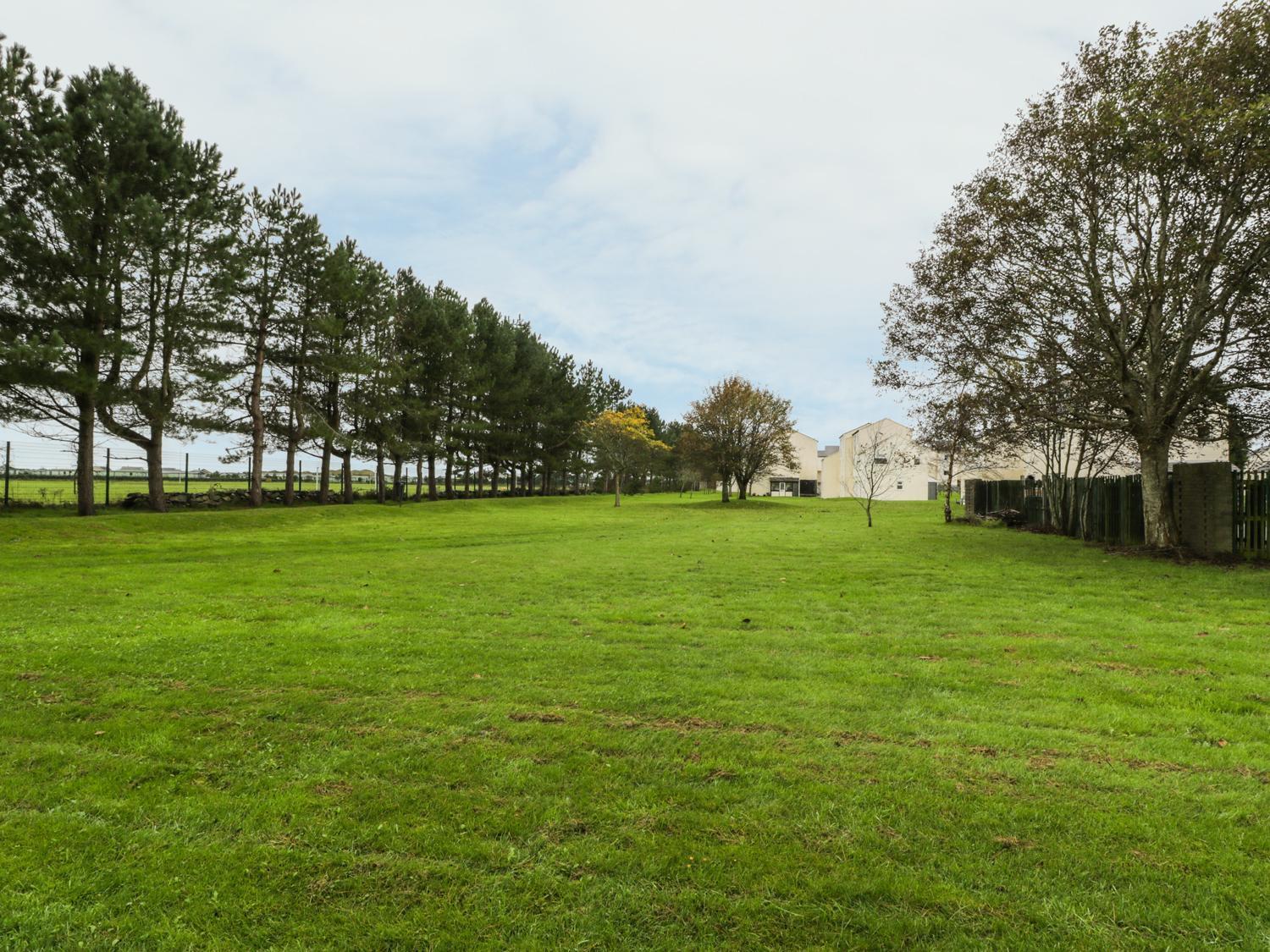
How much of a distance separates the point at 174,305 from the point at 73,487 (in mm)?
16183

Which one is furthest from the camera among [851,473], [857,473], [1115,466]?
[851,473]

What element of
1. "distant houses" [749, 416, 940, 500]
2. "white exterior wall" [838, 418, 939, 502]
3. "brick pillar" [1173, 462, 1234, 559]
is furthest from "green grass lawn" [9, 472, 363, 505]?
"white exterior wall" [838, 418, 939, 502]

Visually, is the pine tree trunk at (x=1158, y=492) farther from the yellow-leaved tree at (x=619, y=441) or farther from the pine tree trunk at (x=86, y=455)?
the yellow-leaved tree at (x=619, y=441)

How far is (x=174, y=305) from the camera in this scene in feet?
75.4

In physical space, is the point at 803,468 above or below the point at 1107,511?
above

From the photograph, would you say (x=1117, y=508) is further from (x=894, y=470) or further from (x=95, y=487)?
Result: (x=894, y=470)

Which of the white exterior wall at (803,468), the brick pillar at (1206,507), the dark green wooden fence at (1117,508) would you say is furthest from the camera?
the white exterior wall at (803,468)

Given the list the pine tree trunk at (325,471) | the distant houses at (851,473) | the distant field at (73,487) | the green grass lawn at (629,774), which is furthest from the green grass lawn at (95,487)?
the distant houses at (851,473)

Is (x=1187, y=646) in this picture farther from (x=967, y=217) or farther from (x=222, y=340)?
(x=222, y=340)

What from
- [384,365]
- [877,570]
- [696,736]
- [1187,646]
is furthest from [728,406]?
[696,736]

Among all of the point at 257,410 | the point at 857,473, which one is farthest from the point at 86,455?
the point at 857,473

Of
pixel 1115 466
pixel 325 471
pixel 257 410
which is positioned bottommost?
pixel 325 471

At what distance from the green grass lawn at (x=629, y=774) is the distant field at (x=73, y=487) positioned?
2178 centimetres

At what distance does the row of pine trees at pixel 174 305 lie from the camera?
19.6m
